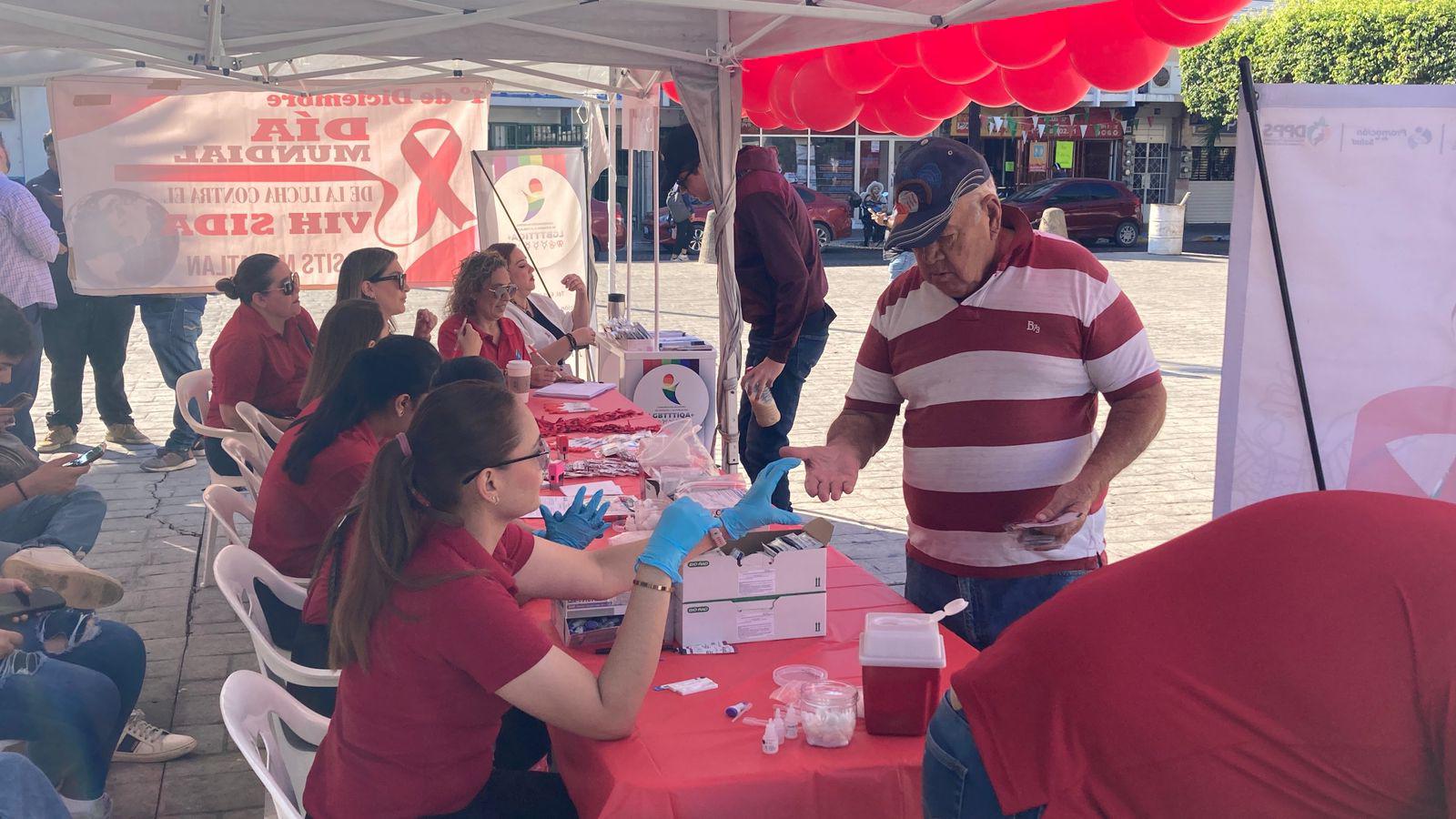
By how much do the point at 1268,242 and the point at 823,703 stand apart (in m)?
1.40

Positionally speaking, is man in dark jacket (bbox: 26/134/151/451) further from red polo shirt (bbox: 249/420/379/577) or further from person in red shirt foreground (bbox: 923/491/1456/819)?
person in red shirt foreground (bbox: 923/491/1456/819)

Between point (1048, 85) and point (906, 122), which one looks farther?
point (906, 122)

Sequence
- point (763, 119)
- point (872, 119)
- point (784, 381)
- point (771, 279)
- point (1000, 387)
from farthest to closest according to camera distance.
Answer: point (763, 119) < point (872, 119) < point (784, 381) < point (771, 279) < point (1000, 387)

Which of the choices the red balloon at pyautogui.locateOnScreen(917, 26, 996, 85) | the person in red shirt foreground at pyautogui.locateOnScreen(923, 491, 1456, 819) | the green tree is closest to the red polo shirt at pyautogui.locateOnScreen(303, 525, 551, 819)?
the person in red shirt foreground at pyautogui.locateOnScreen(923, 491, 1456, 819)

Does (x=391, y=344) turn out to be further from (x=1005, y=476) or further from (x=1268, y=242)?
(x=1268, y=242)

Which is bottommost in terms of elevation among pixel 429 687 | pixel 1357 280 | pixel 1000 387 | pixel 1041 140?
pixel 429 687

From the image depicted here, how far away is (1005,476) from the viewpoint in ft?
8.46

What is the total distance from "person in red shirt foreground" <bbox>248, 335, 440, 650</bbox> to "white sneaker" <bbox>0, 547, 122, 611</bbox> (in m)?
0.36

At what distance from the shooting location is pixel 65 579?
2893 millimetres

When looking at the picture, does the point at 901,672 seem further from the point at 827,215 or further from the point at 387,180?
the point at 827,215

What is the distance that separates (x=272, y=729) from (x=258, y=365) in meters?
2.82

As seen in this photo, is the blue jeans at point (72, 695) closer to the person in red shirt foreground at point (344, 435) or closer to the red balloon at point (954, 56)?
the person in red shirt foreground at point (344, 435)

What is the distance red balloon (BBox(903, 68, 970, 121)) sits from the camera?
22.4 feet

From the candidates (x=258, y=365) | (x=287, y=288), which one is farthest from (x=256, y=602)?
(x=287, y=288)
